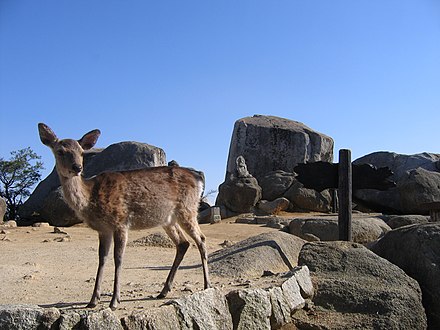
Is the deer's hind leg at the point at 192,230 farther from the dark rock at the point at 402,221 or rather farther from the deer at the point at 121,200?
the dark rock at the point at 402,221

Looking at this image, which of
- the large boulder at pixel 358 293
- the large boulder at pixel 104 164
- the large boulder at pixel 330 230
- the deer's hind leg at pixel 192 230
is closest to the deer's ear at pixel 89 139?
the deer's hind leg at pixel 192 230

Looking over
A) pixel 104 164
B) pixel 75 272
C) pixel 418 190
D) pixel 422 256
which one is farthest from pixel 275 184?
pixel 75 272

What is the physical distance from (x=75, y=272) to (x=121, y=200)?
8.57 ft

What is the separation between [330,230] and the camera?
1272 centimetres

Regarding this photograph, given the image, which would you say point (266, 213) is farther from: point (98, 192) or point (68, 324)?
point (68, 324)

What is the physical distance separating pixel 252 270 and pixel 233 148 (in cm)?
1961

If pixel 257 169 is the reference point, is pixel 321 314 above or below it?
below

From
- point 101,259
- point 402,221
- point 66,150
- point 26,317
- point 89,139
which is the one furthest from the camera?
point 402,221

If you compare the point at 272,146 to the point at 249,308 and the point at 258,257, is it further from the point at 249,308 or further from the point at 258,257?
the point at 249,308

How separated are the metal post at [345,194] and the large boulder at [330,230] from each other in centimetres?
234

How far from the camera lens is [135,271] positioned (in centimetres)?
890

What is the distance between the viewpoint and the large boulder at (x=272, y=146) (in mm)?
27234

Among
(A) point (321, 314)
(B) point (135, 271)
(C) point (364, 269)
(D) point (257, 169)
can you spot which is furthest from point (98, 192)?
(D) point (257, 169)

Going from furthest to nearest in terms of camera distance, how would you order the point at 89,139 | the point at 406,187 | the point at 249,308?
the point at 406,187 < the point at 89,139 < the point at 249,308
